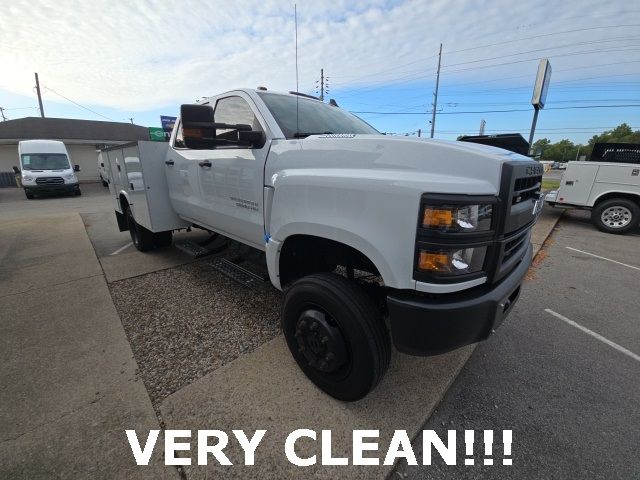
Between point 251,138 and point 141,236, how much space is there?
3.72 m

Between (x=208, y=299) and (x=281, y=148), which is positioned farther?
(x=208, y=299)

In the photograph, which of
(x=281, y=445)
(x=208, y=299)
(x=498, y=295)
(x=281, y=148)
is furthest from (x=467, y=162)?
(x=208, y=299)

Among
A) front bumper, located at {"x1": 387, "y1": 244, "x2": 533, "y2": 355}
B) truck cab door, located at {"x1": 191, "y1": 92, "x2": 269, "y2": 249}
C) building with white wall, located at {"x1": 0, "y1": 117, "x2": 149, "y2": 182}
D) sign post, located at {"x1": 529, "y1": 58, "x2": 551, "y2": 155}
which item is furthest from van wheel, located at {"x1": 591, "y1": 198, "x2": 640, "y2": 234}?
building with white wall, located at {"x1": 0, "y1": 117, "x2": 149, "y2": 182}

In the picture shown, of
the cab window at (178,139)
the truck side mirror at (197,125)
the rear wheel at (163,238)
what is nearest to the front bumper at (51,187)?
the rear wheel at (163,238)

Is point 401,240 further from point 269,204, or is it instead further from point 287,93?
point 287,93

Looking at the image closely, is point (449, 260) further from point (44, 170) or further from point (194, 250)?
point (44, 170)

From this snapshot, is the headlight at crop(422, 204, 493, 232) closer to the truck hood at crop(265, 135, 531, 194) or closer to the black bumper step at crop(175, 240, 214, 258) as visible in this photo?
the truck hood at crop(265, 135, 531, 194)

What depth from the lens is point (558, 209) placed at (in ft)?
36.2

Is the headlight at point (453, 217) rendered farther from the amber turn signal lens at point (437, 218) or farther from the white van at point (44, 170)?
the white van at point (44, 170)

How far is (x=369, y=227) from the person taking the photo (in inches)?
66.6

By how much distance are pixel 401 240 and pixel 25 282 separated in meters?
4.96

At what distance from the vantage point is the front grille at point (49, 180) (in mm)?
15044

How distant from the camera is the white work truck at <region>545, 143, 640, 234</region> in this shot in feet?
24.5

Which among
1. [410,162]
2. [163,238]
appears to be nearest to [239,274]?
[410,162]
